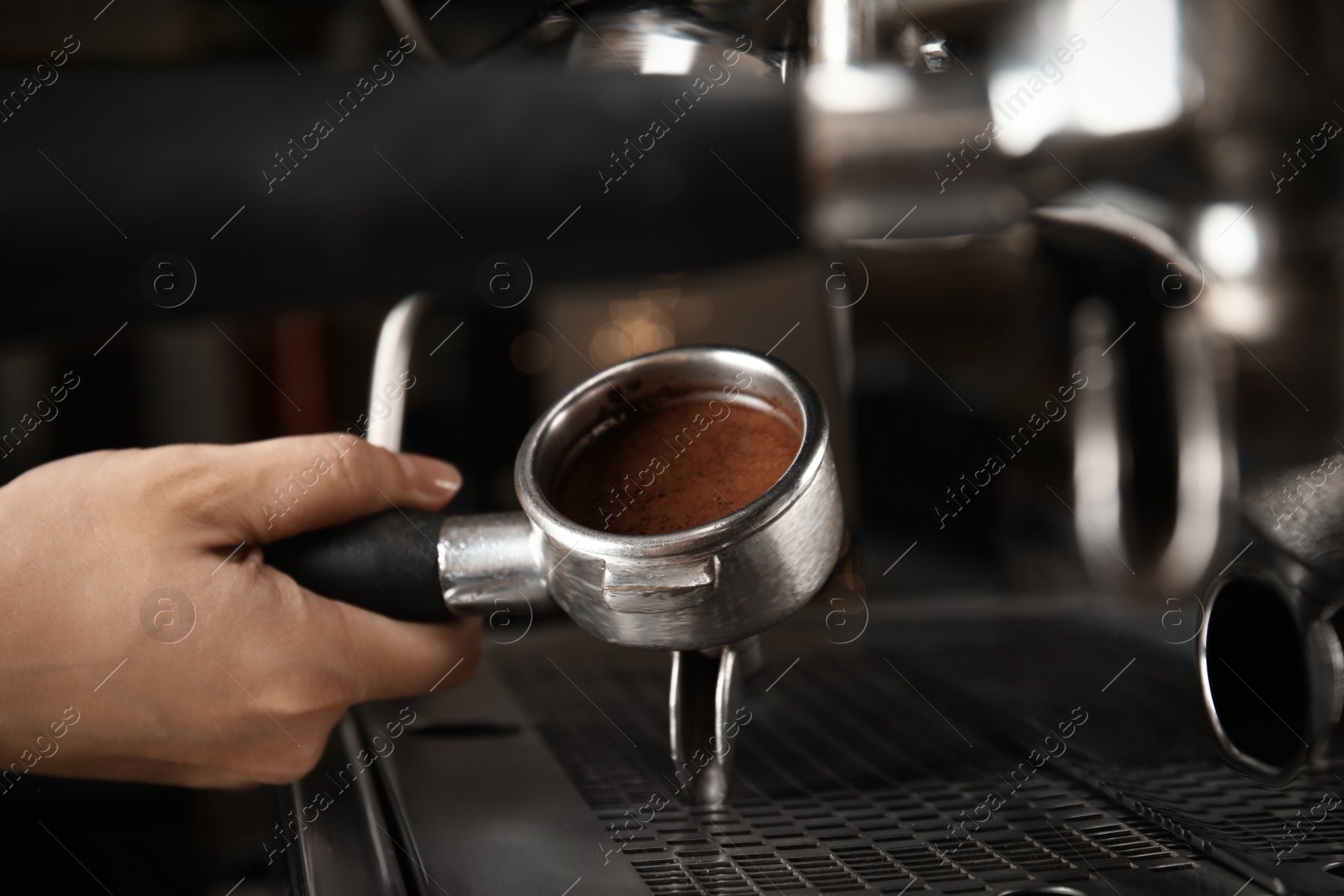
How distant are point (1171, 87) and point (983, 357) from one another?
0.33m

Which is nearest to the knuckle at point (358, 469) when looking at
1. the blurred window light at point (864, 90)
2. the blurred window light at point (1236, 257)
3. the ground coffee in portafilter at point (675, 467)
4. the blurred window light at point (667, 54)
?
the ground coffee in portafilter at point (675, 467)

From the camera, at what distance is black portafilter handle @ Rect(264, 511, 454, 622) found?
500mm

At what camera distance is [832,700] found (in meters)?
0.62

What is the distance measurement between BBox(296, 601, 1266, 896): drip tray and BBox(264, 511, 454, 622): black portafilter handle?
0.09 m

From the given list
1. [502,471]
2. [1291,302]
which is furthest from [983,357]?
[502,471]

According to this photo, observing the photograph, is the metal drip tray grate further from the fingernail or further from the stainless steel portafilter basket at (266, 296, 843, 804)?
the fingernail

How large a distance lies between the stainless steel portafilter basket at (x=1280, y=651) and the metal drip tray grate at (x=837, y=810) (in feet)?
0.27

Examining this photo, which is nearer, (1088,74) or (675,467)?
(675,467)

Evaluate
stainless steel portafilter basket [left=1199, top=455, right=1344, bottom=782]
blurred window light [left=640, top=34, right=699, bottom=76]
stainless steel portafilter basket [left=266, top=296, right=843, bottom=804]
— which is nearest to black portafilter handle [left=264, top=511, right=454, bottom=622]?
stainless steel portafilter basket [left=266, top=296, right=843, bottom=804]

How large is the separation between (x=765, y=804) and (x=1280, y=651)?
0.85 ft

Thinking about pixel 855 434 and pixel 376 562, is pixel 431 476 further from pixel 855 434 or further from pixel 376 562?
pixel 855 434

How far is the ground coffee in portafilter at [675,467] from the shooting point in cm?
44

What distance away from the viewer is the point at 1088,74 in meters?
0.73

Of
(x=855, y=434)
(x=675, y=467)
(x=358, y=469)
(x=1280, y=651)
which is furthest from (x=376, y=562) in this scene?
(x=855, y=434)
